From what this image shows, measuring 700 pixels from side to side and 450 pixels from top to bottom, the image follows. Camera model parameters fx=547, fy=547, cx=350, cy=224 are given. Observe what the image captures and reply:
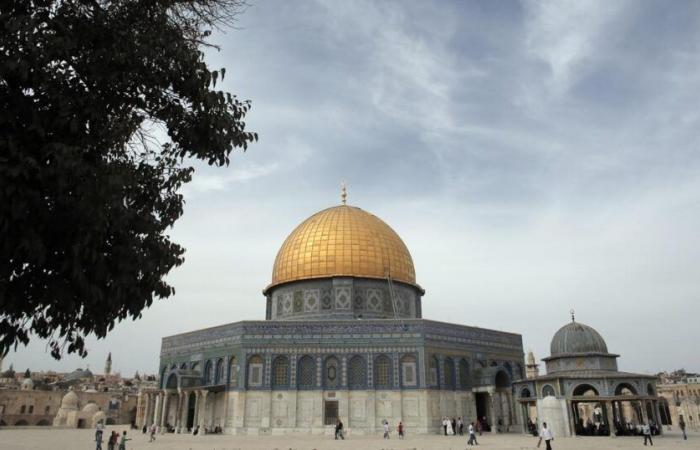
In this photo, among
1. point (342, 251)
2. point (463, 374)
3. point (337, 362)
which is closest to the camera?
point (337, 362)

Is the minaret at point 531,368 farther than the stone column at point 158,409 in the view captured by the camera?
Yes

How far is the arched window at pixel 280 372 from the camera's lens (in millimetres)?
27914

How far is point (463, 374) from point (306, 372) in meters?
8.66

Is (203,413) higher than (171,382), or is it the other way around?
(171,382)

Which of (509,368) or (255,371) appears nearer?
(255,371)

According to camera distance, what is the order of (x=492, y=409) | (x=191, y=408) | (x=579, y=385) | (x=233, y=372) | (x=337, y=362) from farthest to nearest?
(x=191, y=408), (x=492, y=409), (x=233, y=372), (x=337, y=362), (x=579, y=385)

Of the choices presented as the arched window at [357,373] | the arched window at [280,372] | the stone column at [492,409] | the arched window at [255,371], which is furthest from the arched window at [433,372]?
the arched window at [255,371]

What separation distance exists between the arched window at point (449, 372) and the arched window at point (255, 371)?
31.6 feet

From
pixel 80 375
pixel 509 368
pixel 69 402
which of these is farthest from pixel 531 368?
pixel 80 375

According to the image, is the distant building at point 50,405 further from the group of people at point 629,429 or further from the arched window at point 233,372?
the group of people at point 629,429

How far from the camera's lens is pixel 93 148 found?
6797 millimetres

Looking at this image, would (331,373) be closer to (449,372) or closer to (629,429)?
(449,372)

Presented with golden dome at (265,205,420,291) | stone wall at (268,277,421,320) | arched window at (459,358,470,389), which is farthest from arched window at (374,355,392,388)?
golden dome at (265,205,420,291)

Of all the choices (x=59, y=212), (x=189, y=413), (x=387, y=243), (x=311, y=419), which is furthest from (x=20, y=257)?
(x=387, y=243)
